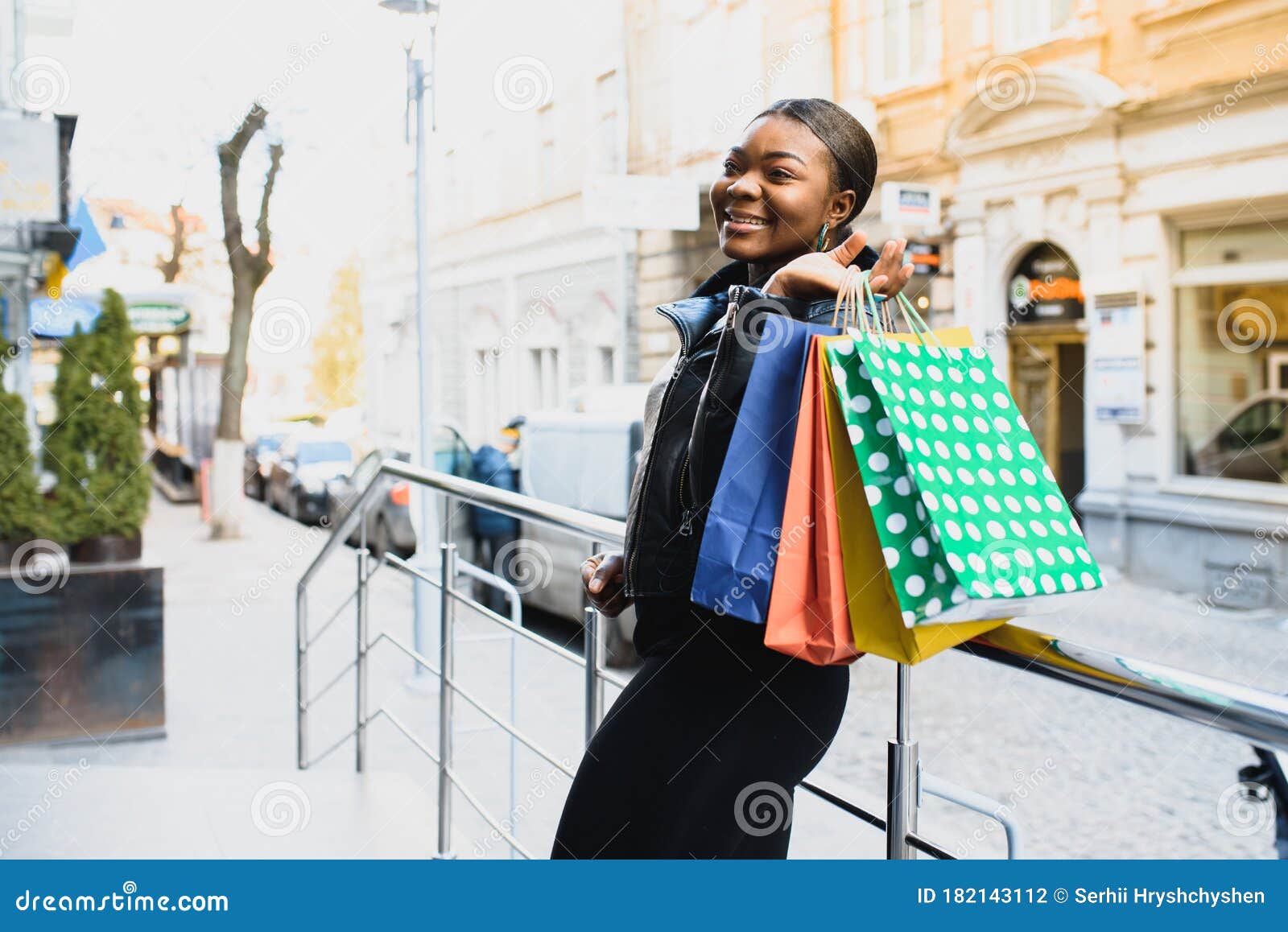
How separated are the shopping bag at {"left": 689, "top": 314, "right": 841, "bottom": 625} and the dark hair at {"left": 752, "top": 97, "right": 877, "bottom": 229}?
0.90 ft

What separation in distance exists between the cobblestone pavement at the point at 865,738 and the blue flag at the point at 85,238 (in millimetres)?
2834

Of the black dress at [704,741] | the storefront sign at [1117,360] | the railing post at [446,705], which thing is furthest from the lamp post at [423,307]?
the storefront sign at [1117,360]

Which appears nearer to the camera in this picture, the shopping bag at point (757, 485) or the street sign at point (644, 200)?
the shopping bag at point (757, 485)

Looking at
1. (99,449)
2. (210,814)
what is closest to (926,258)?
(99,449)

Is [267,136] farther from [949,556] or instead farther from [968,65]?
[949,556]

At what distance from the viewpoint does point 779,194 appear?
150 centimetres

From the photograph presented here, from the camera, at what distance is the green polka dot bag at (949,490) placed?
4.00 ft

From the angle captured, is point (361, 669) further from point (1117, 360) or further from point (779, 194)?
point (1117, 360)

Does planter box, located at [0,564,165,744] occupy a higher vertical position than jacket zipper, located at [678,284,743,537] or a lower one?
lower

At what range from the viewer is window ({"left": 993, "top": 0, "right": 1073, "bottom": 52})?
1169 cm

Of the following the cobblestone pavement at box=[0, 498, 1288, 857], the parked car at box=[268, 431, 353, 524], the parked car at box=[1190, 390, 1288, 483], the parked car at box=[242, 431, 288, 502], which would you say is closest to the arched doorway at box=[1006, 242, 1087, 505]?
the parked car at box=[1190, 390, 1288, 483]

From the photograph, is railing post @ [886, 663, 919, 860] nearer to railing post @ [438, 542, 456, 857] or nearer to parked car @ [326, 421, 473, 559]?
railing post @ [438, 542, 456, 857]

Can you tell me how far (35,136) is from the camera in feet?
25.3

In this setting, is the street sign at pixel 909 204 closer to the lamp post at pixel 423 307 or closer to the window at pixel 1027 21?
the window at pixel 1027 21
